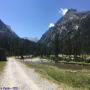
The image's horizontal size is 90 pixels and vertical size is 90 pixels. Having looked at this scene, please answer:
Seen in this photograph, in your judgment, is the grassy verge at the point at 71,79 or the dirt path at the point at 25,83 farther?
the grassy verge at the point at 71,79

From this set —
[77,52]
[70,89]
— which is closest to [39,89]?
[70,89]

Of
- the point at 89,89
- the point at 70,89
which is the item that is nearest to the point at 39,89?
the point at 70,89

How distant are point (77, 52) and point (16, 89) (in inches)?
6307

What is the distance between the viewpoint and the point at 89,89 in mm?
26922

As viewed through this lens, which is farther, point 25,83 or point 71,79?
point 71,79

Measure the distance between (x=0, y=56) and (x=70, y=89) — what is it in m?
113

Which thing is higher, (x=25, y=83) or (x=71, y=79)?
(x=71, y=79)

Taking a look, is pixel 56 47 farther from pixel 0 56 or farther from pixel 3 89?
pixel 3 89

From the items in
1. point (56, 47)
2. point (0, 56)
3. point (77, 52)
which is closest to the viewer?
point (0, 56)

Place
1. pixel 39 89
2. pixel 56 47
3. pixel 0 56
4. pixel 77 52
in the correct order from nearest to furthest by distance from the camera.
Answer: pixel 39 89 → pixel 0 56 → pixel 77 52 → pixel 56 47

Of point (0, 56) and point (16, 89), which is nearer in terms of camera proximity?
point (16, 89)

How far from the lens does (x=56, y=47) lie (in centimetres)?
19888

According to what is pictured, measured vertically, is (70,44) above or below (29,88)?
above

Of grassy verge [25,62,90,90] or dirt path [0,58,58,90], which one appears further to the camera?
grassy verge [25,62,90,90]
